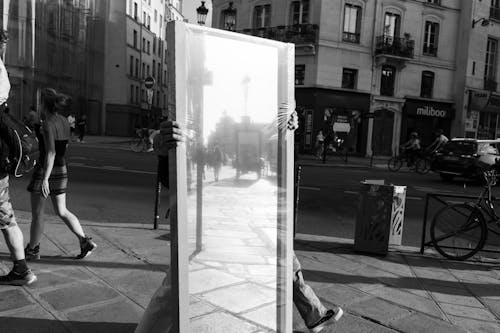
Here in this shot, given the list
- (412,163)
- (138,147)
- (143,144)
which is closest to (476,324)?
(412,163)

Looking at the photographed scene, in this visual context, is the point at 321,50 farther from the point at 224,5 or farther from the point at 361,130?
the point at 224,5

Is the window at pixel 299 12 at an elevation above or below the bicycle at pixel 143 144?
above

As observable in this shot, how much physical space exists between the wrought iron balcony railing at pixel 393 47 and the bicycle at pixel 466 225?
25.9 meters

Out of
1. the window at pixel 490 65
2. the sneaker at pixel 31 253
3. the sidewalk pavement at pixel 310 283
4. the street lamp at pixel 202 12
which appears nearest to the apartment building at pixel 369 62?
the window at pixel 490 65

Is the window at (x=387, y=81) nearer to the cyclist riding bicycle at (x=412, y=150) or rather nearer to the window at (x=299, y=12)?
the window at (x=299, y=12)

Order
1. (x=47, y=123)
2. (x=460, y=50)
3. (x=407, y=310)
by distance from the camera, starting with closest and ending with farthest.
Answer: (x=407, y=310), (x=47, y=123), (x=460, y=50)

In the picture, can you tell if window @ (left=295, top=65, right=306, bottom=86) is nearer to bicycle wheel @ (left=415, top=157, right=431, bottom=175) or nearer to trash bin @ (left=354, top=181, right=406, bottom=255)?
bicycle wheel @ (left=415, top=157, right=431, bottom=175)

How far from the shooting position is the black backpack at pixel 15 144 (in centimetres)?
362

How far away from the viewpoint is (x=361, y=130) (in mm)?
30328

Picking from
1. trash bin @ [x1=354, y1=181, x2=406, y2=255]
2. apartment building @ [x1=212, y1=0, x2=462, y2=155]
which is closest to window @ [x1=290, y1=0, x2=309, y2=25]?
apartment building @ [x1=212, y1=0, x2=462, y2=155]

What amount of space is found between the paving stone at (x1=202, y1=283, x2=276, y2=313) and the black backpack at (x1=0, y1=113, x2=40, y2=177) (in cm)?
206

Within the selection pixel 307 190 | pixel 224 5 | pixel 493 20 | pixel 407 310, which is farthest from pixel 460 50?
pixel 407 310

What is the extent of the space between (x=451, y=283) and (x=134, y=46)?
49.8m

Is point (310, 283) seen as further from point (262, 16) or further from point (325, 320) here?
point (262, 16)
